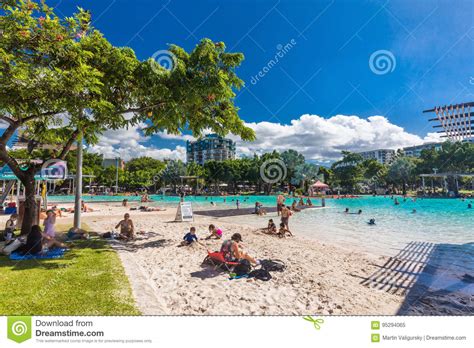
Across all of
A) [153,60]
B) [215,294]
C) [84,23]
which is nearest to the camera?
[215,294]

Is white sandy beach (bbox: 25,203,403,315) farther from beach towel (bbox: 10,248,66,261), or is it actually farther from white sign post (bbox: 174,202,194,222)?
white sign post (bbox: 174,202,194,222)

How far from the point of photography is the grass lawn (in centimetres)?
375

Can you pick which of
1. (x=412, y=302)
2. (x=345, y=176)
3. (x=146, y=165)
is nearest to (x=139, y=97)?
(x=412, y=302)

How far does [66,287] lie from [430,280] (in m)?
8.23

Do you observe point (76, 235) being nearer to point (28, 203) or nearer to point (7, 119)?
point (28, 203)

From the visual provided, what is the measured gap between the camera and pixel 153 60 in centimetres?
820

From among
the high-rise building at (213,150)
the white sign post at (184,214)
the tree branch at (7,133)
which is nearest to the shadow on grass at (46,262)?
the tree branch at (7,133)

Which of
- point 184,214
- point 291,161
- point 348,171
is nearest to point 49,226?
point 184,214

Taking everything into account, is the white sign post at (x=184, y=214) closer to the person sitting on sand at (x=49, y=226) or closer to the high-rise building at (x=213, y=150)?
the person sitting on sand at (x=49, y=226)

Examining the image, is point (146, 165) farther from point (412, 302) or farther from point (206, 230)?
point (412, 302)

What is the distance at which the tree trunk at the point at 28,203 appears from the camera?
8.16 meters

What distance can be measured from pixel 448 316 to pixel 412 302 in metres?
0.63

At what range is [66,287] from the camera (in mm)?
4449

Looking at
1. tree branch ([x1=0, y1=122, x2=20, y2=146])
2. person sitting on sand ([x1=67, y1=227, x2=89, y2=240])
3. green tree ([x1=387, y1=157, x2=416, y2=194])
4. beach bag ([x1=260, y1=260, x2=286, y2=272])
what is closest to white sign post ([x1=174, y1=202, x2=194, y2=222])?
person sitting on sand ([x1=67, y1=227, x2=89, y2=240])
